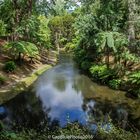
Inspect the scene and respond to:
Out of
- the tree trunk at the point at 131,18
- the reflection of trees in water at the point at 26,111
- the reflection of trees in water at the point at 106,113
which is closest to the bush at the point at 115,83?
the tree trunk at the point at 131,18

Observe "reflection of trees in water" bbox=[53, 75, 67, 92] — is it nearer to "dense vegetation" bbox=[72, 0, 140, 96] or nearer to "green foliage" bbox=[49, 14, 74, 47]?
"dense vegetation" bbox=[72, 0, 140, 96]

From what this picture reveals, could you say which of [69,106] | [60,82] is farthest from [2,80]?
[69,106]

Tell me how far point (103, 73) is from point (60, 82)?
4744 mm

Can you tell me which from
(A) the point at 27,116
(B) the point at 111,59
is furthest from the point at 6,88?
(B) the point at 111,59

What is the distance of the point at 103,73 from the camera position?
33688mm

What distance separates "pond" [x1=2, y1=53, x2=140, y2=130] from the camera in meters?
19.9

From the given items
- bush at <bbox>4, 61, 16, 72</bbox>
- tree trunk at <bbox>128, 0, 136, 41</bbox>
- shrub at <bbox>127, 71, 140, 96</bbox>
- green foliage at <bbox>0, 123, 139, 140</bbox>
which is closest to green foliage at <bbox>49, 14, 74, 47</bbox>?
bush at <bbox>4, 61, 16, 72</bbox>

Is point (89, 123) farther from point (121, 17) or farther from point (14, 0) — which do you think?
point (14, 0)

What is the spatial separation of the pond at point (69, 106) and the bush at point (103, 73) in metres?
1.04

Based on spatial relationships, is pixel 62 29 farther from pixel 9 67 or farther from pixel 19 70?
pixel 9 67

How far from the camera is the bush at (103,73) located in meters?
32.4

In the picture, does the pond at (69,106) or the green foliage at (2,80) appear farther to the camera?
the green foliage at (2,80)

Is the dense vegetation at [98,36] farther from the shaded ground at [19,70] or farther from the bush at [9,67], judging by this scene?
the shaded ground at [19,70]

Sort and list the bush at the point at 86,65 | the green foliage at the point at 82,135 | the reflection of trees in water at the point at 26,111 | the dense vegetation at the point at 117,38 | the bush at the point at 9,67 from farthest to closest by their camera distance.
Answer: the bush at the point at 86,65 < the bush at the point at 9,67 < the dense vegetation at the point at 117,38 < the reflection of trees in water at the point at 26,111 < the green foliage at the point at 82,135
